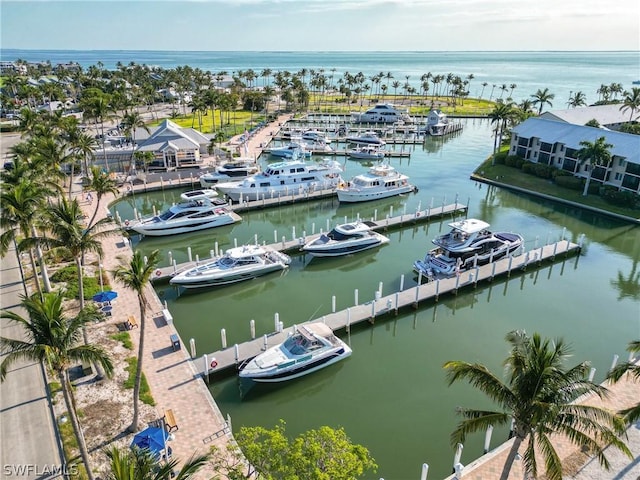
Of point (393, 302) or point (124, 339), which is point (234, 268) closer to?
point (124, 339)

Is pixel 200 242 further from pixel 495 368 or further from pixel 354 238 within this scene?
pixel 495 368

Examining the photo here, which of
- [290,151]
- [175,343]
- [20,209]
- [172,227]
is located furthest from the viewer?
[290,151]

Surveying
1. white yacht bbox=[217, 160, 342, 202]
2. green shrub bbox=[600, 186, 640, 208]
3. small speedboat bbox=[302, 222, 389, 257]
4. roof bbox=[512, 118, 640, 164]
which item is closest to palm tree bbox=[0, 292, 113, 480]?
small speedboat bbox=[302, 222, 389, 257]

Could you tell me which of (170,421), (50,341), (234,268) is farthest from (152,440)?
(234,268)

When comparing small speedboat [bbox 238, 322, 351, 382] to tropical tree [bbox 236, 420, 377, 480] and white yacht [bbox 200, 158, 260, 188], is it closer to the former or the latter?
tropical tree [bbox 236, 420, 377, 480]

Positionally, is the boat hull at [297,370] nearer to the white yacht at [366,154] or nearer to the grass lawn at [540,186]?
the grass lawn at [540,186]

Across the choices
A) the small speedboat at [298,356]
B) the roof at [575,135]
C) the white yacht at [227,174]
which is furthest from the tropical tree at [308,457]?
the roof at [575,135]
